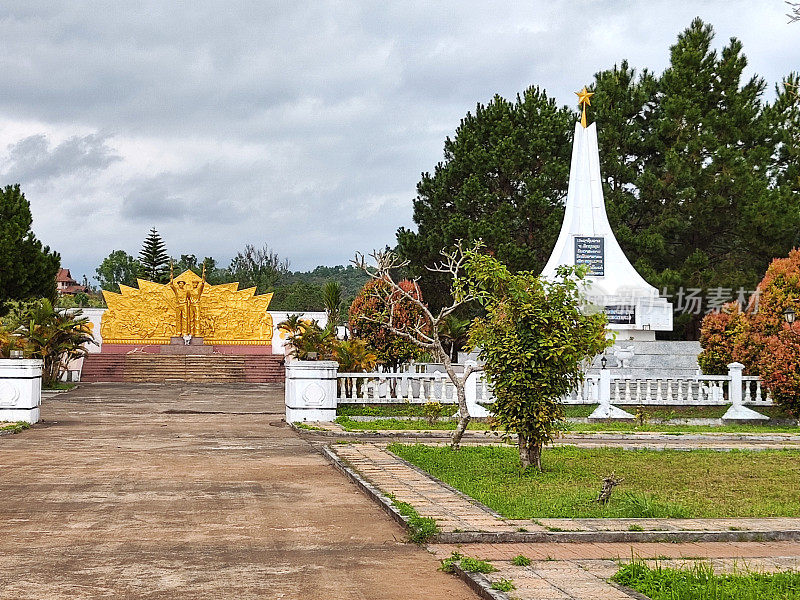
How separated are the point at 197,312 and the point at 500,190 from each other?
13.6 metres

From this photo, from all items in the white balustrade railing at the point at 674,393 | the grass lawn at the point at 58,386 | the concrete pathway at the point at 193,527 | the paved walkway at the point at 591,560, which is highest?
the white balustrade railing at the point at 674,393

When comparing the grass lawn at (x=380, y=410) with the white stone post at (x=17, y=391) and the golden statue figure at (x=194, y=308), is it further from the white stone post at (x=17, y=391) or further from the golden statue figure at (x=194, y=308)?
the golden statue figure at (x=194, y=308)

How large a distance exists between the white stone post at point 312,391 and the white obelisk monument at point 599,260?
10956mm

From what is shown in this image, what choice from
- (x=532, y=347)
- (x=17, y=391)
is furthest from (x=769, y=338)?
(x=17, y=391)

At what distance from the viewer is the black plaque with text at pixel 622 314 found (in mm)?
26125

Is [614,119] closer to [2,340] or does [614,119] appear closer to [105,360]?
[105,360]

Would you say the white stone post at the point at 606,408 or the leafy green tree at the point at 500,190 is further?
the leafy green tree at the point at 500,190

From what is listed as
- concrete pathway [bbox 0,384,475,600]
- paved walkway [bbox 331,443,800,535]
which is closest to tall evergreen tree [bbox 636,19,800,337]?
concrete pathway [bbox 0,384,475,600]

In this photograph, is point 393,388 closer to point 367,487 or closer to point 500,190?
point 367,487

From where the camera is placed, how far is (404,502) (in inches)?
311

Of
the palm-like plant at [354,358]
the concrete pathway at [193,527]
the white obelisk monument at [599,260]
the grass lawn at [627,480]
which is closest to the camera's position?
the concrete pathway at [193,527]

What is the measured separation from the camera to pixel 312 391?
16266 millimetres

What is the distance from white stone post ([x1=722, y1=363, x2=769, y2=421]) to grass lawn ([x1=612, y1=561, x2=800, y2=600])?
44.9 ft

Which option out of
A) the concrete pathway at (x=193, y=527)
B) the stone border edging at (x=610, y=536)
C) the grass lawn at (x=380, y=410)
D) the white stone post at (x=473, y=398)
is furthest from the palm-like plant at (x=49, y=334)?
the stone border edging at (x=610, y=536)
